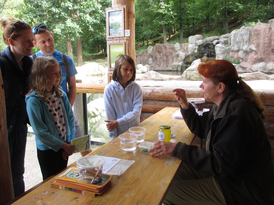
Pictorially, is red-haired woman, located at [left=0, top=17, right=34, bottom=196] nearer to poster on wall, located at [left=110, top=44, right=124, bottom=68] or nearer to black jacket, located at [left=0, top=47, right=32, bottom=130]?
black jacket, located at [left=0, top=47, right=32, bottom=130]

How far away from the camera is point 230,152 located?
4.13 feet

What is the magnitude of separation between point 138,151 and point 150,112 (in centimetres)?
244

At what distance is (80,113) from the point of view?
4336mm

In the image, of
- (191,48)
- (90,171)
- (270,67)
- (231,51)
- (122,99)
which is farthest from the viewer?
(191,48)

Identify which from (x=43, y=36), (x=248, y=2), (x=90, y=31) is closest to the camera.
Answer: (x=43, y=36)

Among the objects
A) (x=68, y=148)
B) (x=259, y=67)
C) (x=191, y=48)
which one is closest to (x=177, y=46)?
(x=191, y=48)

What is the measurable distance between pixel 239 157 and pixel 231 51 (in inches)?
860

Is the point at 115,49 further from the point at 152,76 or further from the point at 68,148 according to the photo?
the point at 152,76

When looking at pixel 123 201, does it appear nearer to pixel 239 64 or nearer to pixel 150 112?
pixel 150 112

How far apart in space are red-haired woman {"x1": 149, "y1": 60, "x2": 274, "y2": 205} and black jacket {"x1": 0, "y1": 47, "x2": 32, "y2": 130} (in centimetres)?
141

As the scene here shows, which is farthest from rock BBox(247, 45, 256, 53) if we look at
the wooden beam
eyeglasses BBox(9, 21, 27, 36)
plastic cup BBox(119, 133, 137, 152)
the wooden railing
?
eyeglasses BBox(9, 21, 27, 36)

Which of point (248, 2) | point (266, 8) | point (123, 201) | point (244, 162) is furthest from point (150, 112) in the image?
point (248, 2)

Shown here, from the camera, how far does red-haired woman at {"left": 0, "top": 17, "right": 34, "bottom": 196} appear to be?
75.9 inches

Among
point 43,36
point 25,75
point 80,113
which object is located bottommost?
point 80,113
